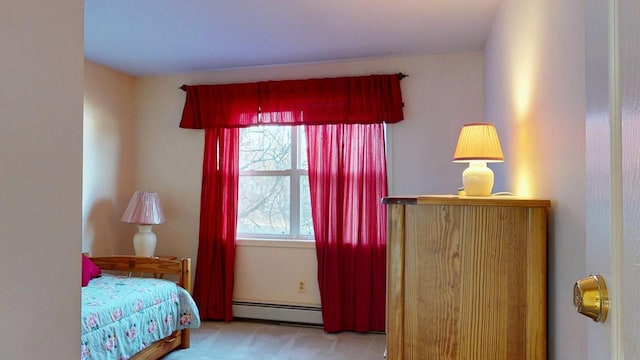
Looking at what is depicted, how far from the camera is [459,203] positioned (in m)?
1.47

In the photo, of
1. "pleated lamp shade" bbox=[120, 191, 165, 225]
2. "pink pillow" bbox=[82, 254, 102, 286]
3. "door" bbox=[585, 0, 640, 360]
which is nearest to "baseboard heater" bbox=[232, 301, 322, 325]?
"pleated lamp shade" bbox=[120, 191, 165, 225]

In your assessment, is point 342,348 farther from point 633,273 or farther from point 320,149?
point 633,273

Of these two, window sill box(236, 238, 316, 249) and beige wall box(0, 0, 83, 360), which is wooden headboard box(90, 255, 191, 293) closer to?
window sill box(236, 238, 316, 249)

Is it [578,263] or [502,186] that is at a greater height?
[502,186]

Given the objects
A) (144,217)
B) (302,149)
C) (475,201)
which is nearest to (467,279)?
(475,201)

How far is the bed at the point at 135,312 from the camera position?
2.49 m

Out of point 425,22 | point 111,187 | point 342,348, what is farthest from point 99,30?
point 342,348

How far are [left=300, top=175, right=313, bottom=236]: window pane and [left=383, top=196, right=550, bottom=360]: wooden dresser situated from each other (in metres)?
2.34

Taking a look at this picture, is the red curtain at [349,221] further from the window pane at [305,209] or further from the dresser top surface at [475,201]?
the dresser top surface at [475,201]

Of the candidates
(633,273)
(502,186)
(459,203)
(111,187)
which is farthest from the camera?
(111,187)

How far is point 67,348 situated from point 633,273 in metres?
1.08

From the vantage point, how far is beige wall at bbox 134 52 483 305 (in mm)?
3525

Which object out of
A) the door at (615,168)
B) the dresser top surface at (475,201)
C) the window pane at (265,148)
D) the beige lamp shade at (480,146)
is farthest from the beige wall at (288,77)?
the door at (615,168)

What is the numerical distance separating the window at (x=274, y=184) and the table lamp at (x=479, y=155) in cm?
216
